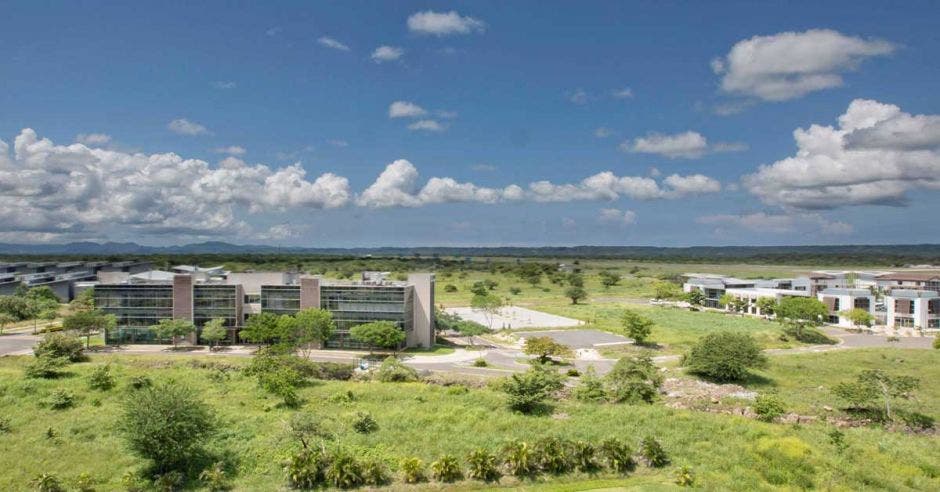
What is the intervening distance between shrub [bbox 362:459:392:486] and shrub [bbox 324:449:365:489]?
203mm

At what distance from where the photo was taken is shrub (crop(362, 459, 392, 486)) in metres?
29.2

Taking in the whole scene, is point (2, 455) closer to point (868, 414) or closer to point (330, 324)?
point (330, 324)

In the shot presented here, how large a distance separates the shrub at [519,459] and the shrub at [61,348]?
44.0 meters

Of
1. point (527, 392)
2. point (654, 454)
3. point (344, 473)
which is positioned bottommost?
point (344, 473)

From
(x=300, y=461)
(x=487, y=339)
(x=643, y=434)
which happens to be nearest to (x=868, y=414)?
(x=643, y=434)

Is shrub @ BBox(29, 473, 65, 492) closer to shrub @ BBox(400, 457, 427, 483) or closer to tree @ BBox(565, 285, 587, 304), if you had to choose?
shrub @ BBox(400, 457, 427, 483)

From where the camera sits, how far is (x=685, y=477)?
28.3 meters

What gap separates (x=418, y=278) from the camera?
227 feet

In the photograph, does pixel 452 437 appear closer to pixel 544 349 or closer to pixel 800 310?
pixel 544 349

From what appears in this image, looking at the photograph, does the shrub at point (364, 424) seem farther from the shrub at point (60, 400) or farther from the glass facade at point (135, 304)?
the glass facade at point (135, 304)

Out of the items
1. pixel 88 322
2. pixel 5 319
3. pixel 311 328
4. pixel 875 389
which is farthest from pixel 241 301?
pixel 875 389

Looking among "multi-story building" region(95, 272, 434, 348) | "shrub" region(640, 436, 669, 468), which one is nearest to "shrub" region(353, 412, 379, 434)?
"shrub" region(640, 436, 669, 468)

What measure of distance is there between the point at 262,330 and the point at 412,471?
125ft

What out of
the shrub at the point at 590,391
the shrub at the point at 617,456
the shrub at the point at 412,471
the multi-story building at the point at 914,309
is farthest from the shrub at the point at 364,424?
the multi-story building at the point at 914,309
